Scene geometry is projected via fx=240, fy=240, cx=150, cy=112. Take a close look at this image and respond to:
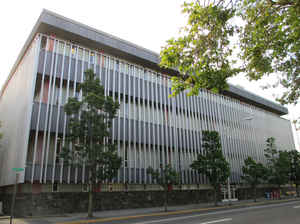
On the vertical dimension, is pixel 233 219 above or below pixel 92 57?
below

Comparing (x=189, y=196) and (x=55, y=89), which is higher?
(x=55, y=89)

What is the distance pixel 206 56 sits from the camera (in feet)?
28.9

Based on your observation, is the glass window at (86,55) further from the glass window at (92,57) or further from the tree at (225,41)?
the tree at (225,41)

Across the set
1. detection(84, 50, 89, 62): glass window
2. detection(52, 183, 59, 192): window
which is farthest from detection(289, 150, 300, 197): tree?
detection(52, 183, 59, 192): window

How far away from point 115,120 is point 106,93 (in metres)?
2.73

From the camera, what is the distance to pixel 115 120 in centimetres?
2262

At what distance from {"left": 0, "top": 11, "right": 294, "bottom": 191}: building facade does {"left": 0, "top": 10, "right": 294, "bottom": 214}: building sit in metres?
0.08

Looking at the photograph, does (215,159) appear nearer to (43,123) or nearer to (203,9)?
(43,123)

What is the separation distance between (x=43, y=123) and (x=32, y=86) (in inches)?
119

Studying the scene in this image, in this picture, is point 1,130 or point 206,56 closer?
point 206,56

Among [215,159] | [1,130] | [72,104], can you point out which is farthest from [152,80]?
[1,130]

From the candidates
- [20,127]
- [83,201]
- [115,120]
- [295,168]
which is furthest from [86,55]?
[295,168]

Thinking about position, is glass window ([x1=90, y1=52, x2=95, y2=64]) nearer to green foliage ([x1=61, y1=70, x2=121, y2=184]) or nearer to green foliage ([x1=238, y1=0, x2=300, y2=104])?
green foliage ([x1=61, y1=70, x2=121, y2=184])

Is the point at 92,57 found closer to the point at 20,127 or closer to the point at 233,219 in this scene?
the point at 20,127
